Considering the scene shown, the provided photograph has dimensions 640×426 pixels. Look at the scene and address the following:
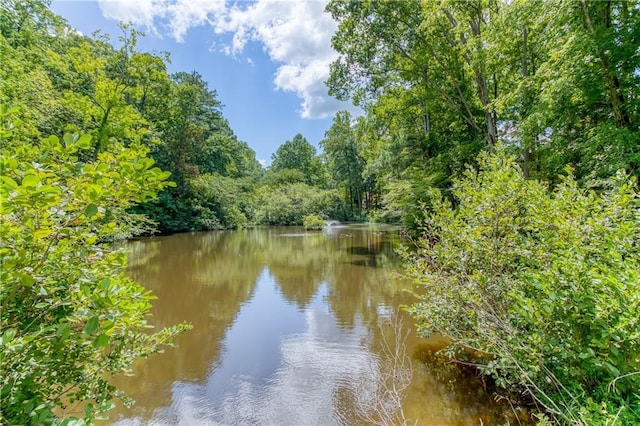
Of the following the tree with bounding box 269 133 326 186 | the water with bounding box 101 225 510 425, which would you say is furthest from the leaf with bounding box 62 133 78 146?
the tree with bounding box 269 133 326 186

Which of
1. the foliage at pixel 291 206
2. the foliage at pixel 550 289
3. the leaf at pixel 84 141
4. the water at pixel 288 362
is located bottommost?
the water at pixel 288 362

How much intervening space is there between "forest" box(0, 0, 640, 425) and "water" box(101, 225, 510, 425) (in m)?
0.59

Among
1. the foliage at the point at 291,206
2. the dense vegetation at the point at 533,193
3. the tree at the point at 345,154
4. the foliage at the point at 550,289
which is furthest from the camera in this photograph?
the tree at the point at 345,154

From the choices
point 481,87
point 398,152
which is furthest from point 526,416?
point 398,152

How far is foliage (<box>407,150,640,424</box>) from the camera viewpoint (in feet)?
6.08

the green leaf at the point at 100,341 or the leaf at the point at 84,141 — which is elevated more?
the leaf at the point at 84,141

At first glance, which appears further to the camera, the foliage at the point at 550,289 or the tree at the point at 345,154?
the tree at the point at 345,154

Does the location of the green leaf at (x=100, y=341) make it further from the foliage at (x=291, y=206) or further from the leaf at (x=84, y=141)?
the foliage at (x=291, y=206)

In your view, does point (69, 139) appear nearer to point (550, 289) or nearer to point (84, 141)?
point (84, 141)

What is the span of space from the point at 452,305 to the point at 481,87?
318 inches

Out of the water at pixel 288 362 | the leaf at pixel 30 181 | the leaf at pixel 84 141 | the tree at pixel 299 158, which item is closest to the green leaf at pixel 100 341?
the leaf at pixel 30 181

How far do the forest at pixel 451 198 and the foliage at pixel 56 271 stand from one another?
0.03 feet

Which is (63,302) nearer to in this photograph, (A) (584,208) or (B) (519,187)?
(A) (584,208)

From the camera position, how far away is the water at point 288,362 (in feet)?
10.1
